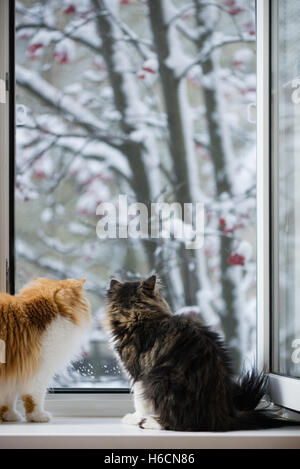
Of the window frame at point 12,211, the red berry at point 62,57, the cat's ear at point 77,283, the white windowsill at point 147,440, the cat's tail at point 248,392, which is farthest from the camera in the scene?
the red berry at point 62,57

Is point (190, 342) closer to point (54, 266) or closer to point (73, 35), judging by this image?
point (54, 266)

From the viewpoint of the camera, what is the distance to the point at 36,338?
6.09ft

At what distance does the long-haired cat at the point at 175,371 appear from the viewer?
1.72 meters

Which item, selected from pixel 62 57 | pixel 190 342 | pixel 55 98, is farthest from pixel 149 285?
pixel 62 57

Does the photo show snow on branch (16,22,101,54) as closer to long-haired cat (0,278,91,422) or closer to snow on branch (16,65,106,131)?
snow on branch (16,65,106,131)

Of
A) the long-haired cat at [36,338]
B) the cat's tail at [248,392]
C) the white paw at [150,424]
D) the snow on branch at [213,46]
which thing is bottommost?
the white paw at [150,424]

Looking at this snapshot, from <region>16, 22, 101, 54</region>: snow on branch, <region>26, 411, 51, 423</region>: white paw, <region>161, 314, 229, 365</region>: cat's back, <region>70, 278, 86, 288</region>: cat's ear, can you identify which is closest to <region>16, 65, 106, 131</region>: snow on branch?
<region>16, 22, 101, 54</region>: snow on branch

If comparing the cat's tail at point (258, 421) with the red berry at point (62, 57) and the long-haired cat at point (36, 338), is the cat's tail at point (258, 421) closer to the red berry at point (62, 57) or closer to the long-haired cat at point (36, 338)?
the long-haired cat at point (36, 338)

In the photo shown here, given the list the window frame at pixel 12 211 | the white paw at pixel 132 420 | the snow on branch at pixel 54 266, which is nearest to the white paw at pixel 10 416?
the window frame at pixel 12 211

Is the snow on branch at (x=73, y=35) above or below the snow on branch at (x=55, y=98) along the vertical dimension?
above

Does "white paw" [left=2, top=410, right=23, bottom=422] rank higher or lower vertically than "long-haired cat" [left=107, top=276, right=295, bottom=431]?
lower

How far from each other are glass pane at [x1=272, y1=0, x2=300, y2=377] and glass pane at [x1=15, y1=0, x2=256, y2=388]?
0.15m

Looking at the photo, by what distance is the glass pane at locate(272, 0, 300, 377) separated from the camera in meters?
1.89

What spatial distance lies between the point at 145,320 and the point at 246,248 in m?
0.53
